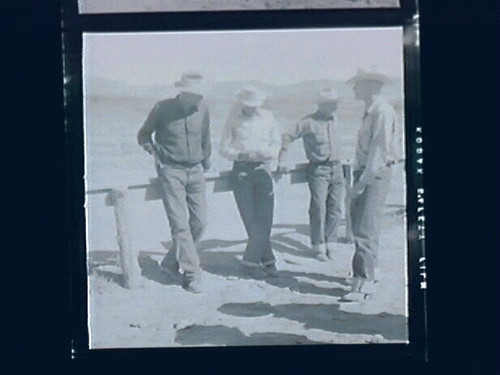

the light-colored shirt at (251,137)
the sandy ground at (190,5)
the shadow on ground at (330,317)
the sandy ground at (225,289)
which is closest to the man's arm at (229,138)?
the light-colored shirt at (251,137)

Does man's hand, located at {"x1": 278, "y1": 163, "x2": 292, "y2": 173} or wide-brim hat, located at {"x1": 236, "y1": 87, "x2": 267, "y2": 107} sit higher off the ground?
wide-brim hat, located at {"x1": 236, "y1": 87, "x2": 267, "y2": 107}

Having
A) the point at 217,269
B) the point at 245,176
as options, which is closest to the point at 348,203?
the point at 245,176

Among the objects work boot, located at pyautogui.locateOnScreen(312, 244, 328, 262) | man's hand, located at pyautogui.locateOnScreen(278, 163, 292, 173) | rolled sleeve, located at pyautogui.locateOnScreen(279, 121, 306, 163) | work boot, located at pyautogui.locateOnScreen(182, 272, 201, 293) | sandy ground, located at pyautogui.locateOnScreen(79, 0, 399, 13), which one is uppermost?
sandy ground, located at pyautogui.locateOnScreen(79, 0, 399, 13)

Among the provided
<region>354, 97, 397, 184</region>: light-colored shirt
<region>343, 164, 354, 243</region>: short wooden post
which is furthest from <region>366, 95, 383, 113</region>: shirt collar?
<region>343, 164, 354, 243</region>: short wooden post

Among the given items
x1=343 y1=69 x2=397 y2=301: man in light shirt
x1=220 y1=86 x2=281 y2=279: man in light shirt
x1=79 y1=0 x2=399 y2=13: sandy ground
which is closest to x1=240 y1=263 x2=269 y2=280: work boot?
x1=220 y1=86 x2=281 y2=279: man in light shirt

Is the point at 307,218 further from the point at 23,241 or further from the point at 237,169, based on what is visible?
the point at 23,241

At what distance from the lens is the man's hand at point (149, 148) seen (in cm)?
229

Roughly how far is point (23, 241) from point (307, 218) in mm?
729

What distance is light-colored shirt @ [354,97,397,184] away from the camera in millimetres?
2293

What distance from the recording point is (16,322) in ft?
7.48

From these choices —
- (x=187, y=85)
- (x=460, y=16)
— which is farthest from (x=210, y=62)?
(x=460, y=16)

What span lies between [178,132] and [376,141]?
0.51 metres

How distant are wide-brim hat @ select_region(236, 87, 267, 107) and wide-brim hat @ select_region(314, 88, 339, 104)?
136mm

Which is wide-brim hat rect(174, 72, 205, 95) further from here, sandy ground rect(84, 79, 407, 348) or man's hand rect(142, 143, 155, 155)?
man's hand rect(142, 143, 155, 155)
